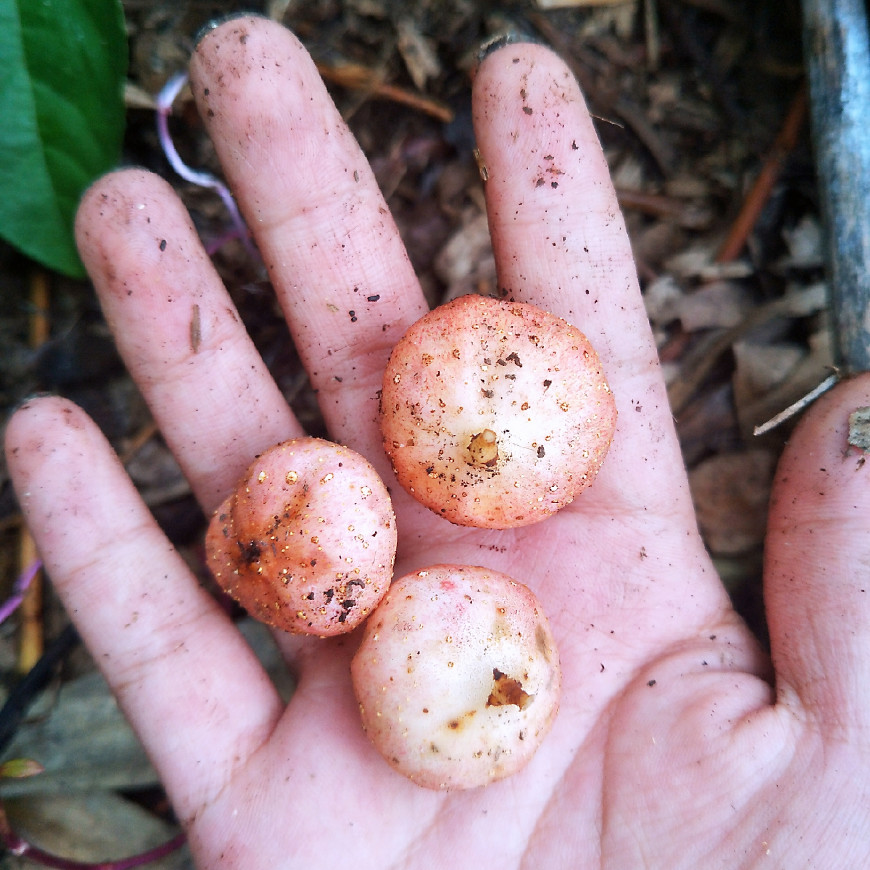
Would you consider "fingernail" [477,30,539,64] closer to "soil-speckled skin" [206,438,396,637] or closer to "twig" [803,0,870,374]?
"twig" [803,0,870,374]

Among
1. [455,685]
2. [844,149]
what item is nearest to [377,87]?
[844,149]

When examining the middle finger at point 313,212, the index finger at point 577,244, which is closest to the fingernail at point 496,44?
the index finger at point 577,244

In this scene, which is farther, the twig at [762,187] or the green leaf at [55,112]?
the twig at [762,187]

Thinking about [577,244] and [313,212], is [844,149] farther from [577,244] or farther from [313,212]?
[313,212]

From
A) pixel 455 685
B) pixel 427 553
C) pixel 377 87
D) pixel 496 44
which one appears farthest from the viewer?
pixel 377 87

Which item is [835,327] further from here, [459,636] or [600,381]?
[459,636]

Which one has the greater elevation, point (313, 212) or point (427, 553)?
point (313, 212)

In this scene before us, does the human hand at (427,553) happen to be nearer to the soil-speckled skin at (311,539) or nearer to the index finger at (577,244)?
the index finger at (577,244)
